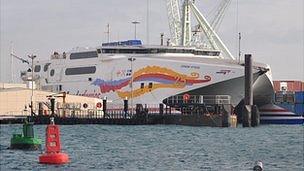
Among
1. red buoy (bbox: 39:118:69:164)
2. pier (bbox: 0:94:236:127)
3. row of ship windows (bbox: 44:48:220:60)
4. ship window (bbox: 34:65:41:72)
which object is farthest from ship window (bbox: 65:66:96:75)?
red buoy (bbox: 39:118:69:164)

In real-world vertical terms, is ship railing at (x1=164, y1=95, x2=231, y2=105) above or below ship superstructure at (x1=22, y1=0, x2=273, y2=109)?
below

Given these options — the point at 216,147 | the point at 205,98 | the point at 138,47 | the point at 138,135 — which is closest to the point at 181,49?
the point at 138,47

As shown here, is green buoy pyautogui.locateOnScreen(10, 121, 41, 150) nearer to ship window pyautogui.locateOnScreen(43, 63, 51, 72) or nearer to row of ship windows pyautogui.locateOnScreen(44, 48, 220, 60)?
row of ship windows pyautogui.locateOnScreen(44, 48, 220, 60)

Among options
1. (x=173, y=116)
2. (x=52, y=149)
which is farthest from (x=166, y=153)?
(x=173, y=116)

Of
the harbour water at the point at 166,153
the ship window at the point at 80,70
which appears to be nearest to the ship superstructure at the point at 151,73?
the ship window at the point at 80,70

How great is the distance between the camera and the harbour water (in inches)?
1838

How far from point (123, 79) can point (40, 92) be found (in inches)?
541

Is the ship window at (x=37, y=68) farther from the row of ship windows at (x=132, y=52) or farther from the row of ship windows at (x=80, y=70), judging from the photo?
the row of ship windows at (x=80, y=70)

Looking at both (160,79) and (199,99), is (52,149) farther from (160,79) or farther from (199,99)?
(160,79)

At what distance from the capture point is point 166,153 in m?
57.5

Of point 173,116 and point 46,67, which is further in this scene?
point 46,67

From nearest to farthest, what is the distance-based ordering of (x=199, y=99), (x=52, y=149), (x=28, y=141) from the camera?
(x=52, y=149) → (x=28, y=141) → (x=199, y=99)

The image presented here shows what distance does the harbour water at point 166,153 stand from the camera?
4669 centimetres

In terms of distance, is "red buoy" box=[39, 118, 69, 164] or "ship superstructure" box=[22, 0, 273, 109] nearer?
"red buoy" box=[39, 118, 69, 164]
